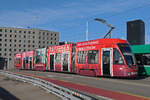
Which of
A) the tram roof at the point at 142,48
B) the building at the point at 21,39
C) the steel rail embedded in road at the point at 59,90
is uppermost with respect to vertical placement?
the building at the point at 21,39

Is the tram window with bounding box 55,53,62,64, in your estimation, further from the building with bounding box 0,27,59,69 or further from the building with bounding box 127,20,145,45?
the building with bounding box 0,27,59,69

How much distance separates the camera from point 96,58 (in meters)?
17.5

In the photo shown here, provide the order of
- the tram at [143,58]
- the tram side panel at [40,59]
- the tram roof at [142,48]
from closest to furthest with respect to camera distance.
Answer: the tram roof at [142,48] < the tram at [143,58] < the tram side panel at [40,59]

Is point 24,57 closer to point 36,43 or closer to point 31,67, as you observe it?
point 31,67

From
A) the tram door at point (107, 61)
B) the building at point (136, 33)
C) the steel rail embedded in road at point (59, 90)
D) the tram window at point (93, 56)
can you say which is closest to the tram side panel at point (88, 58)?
the tram window at point (93, 56)

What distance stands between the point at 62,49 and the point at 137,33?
69400 mm

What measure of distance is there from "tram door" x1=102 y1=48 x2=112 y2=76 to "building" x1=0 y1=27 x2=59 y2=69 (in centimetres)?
9706

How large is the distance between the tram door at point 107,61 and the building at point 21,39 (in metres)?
97.1

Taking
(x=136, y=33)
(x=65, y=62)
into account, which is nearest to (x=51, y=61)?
(x=65, y=62)

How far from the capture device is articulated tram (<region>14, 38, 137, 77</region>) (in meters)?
15.6

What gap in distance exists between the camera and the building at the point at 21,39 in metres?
109

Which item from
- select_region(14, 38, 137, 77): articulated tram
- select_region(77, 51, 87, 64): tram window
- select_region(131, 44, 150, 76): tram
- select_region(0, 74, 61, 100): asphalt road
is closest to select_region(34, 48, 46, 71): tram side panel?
select_region(14, 38, 137, 77): articulated tram

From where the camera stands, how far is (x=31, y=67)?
106 feet

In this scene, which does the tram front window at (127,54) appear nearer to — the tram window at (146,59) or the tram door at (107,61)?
the tram door at (107,61)
